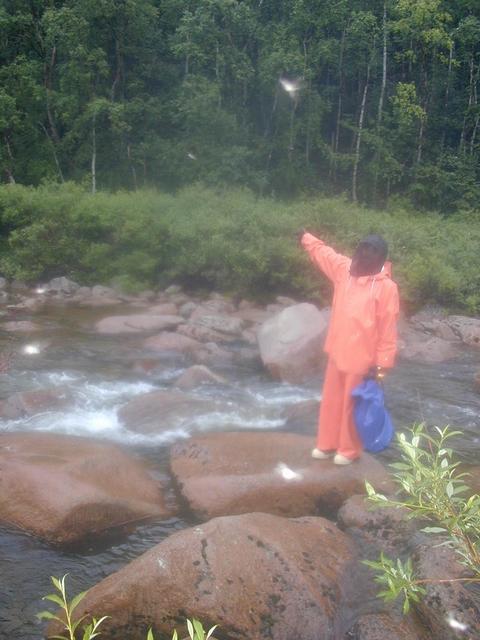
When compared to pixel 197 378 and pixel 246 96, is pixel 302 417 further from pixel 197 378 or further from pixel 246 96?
pixel 246 96

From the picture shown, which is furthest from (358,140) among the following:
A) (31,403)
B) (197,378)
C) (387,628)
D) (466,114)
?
(387,628)

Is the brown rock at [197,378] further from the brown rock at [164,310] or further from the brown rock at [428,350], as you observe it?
the brown rock at [164,310]

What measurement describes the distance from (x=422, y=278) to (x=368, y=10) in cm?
1381

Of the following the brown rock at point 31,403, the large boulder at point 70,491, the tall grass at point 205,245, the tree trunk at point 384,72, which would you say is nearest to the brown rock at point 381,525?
the large boulder at point 70,491

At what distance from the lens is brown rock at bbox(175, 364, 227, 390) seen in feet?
26.2

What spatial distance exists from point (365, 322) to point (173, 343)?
215 inches

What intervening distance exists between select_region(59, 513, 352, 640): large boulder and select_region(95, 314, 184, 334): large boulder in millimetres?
7077

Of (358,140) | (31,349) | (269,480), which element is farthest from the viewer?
(358,140)

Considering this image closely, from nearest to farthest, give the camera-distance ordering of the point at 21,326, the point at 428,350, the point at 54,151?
the point at 428,350 → the point at 21,326 → the point at 54,151

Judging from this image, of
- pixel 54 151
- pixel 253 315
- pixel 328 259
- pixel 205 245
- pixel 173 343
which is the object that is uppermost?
pixel 328 259

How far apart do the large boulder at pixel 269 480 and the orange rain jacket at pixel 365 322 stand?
2.82ft

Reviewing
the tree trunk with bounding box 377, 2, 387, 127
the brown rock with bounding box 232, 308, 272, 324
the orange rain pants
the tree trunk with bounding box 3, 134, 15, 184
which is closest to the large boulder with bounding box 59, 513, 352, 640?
the orange rain pants

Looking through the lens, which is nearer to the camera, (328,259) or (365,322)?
(365,322)

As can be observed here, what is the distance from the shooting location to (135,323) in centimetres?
1078
